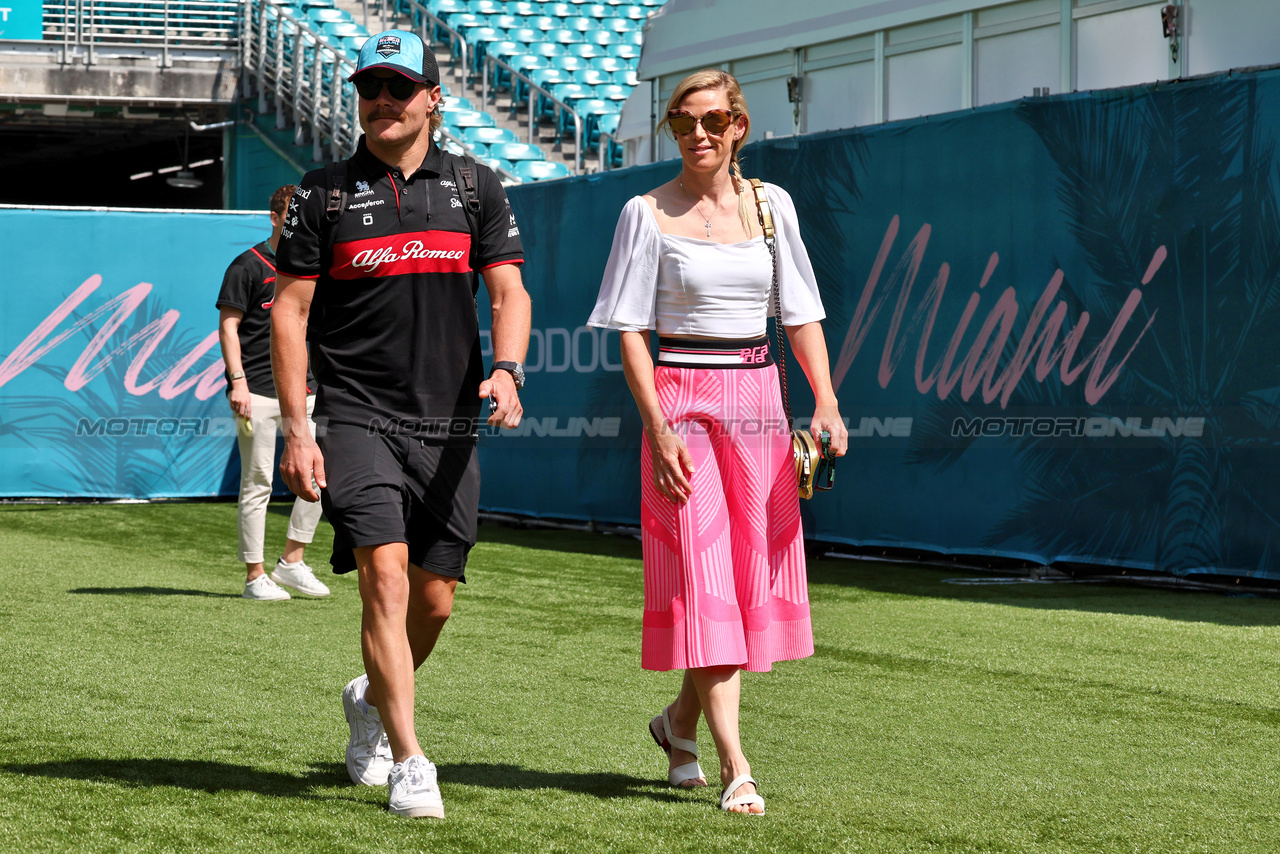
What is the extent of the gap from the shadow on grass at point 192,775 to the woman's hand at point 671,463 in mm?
1164

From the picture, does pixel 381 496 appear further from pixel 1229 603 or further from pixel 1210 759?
pixel 1229 603

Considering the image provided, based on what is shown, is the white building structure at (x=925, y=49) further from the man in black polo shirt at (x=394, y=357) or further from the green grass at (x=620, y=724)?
the man in black polo shirt at (x=394, y=357)

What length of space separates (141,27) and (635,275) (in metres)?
19.8

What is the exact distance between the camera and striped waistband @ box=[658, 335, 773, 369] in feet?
12.1

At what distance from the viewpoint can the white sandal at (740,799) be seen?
3469mm

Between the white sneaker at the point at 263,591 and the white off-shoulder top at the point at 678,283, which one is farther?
the white sneaker at the point at 263,591

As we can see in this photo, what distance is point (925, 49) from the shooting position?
462 inches

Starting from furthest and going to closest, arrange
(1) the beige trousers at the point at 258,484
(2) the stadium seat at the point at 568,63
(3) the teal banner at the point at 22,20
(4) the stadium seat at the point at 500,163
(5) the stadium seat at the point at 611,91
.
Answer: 1. (2) the stadium seat at the point at 568,63
2. (3) the teal banner at the point at 22,20
3. (5) the stadium seat at the point at 611,91
4. (4) the stadium seat at the point at 500,163
5. (1) the beige trousers at the point at 258,484

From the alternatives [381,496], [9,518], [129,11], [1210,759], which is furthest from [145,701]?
[129,11]

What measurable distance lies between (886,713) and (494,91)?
16.3 meters

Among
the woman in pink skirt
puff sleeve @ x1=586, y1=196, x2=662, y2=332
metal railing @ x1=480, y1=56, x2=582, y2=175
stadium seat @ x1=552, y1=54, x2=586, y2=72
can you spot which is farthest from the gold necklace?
stadium seat @ x1=552, y1=54, x2=586, y2=72

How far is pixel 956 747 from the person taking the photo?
14.3 feet

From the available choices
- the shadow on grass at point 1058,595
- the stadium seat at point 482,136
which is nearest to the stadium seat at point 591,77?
the stadium seat at point 482,136

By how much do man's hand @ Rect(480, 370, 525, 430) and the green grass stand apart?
0.94 meters
